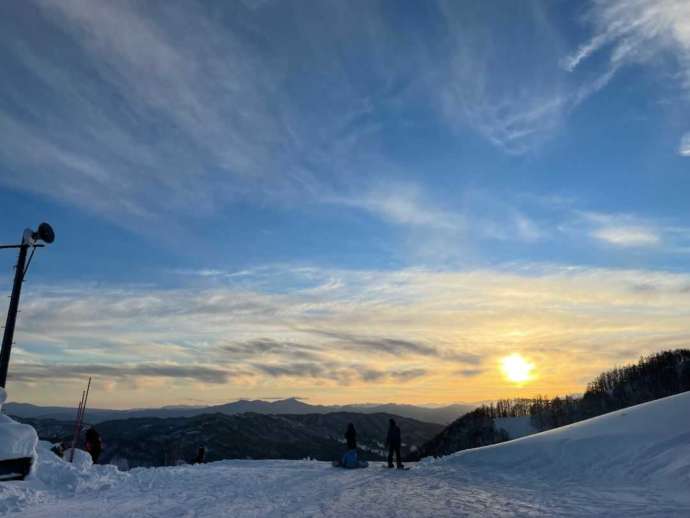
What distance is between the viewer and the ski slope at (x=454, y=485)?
35.9 feet

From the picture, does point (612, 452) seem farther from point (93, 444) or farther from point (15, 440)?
point (93, 444)

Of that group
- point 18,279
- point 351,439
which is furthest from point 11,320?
point 351,439

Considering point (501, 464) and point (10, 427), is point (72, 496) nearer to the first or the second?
point (10, 427)

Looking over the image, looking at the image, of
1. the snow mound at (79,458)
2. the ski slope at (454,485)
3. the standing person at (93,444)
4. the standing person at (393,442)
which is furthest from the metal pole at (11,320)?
the standing person at (393,442)

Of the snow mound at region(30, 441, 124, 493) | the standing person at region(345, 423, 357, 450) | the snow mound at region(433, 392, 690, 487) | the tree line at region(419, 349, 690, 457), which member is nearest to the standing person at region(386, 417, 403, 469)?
the standing person at region(345, 423, 357, 450)

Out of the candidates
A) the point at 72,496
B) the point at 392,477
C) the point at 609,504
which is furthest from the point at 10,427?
the point at 609,504

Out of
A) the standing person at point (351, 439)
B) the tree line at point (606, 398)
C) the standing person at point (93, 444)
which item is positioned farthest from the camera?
the tree line at point (606, 398)

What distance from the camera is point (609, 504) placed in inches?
410

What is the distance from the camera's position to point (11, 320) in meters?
20.3

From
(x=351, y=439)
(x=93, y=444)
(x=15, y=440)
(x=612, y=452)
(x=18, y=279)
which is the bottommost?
(x=93, y=444)

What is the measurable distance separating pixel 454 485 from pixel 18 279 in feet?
63.0

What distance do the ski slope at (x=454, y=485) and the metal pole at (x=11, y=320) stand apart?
14.7 feet

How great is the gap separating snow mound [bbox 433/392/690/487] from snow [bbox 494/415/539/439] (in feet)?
193

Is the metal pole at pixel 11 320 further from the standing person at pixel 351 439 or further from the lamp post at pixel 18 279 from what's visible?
the standing person at pixel 351 439
